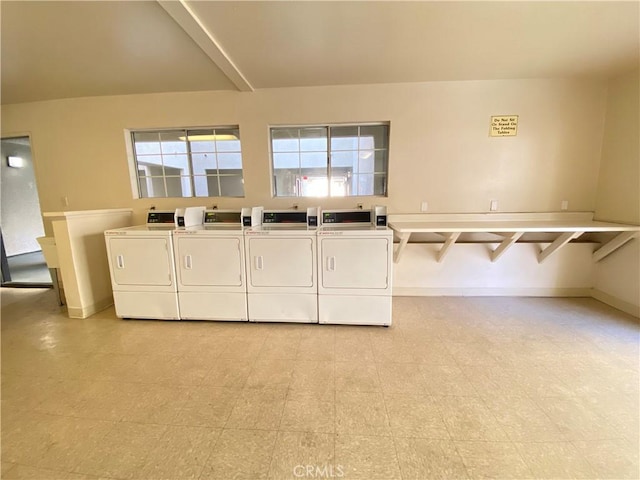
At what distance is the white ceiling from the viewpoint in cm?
183

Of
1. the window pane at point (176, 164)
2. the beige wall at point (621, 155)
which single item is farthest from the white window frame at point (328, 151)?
the beige wall at point (621, 155)

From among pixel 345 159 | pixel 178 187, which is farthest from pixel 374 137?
pixel 178 187

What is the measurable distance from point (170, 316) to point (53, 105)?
133 inches

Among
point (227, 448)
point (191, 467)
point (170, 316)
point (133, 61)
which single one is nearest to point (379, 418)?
point (227, 448)

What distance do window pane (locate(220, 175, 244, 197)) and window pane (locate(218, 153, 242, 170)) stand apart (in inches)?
4.9

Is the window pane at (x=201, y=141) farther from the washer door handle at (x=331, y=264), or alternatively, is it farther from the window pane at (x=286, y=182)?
the washer door handle at (x=331, y=264)

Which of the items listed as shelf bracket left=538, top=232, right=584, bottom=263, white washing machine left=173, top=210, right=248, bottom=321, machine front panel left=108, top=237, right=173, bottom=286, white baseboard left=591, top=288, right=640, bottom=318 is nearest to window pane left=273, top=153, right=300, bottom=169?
white washing machine left=173, top=210, right=248, bottom=321

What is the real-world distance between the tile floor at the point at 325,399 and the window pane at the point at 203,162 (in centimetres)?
206

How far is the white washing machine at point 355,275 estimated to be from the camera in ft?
8.13

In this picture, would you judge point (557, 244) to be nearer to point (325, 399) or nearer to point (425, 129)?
point (425, 129)

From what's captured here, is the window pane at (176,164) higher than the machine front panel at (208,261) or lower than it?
higher

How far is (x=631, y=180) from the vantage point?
2689mm

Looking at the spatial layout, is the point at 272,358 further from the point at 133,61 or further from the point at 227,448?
Result: the point at 133,61

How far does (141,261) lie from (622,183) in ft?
17.5
